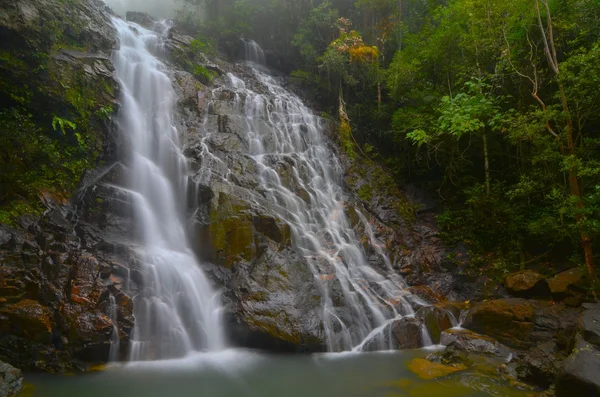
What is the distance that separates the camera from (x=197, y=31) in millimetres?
22688

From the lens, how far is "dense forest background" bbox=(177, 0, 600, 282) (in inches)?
340

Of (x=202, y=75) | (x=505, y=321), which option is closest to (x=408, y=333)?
(x=505, y=321)

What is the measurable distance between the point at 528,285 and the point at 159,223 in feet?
33.0

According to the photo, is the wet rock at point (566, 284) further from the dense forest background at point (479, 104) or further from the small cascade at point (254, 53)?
the small cascade at point (254, 53)

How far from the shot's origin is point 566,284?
8727 mm

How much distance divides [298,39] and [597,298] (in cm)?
1804

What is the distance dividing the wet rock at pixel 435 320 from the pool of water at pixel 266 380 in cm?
117

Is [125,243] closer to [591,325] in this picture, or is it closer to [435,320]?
[435,320]

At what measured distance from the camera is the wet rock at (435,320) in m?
8.52

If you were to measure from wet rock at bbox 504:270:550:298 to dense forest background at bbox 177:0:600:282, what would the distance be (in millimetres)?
951

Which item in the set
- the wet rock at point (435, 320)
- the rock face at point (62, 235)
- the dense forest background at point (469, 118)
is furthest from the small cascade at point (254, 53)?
the wet rock at point (435, 320)

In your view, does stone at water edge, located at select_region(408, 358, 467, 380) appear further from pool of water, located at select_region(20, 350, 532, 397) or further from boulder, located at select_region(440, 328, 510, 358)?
boulder, located at select_region(440, 328, 510, 358)

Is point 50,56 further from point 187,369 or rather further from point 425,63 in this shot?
point 425,63

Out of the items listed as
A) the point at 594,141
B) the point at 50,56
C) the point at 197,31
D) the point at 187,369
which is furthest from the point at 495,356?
the point at 197,31
